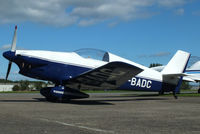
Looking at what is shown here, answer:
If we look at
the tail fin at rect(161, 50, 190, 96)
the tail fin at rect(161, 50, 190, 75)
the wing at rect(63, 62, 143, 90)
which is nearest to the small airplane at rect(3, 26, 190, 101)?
the wing at rect(63, 62, 143, 90)

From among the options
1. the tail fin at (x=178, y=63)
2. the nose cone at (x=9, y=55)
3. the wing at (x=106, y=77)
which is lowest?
the wing at (x=106, y=77)

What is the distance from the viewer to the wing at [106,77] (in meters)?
10.5

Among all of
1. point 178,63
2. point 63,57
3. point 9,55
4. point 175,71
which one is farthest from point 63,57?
point 178,63

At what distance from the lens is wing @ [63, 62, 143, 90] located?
10497mm

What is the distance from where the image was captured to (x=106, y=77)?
Answer: 37.5 feet

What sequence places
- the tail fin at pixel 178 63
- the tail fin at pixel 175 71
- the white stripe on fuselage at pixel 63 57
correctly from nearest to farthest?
1. the white stripe on fuselage at pixel 63 57
2. the tail fin at pixel 175 71
3. the tail fin at pixel 178 63

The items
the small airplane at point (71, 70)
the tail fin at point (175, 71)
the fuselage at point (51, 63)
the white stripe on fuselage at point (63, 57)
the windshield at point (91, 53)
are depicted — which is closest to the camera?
the small airplane at point (71, 70)

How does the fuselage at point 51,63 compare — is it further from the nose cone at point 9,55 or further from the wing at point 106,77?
the wing at point 106,77

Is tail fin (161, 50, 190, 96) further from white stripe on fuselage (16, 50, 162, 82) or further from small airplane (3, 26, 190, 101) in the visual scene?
white stripe on fuselage (16, 50, 162, 82)

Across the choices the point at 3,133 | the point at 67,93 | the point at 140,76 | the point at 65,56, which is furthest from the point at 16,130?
the point at 140,76

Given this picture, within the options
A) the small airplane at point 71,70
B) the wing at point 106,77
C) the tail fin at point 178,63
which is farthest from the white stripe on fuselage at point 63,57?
the tail fin at point 178,63

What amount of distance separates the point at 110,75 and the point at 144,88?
A: 3618 mm

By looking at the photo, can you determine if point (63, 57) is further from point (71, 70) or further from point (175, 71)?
point (175, 71)

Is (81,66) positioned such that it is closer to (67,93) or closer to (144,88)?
(67,93)
